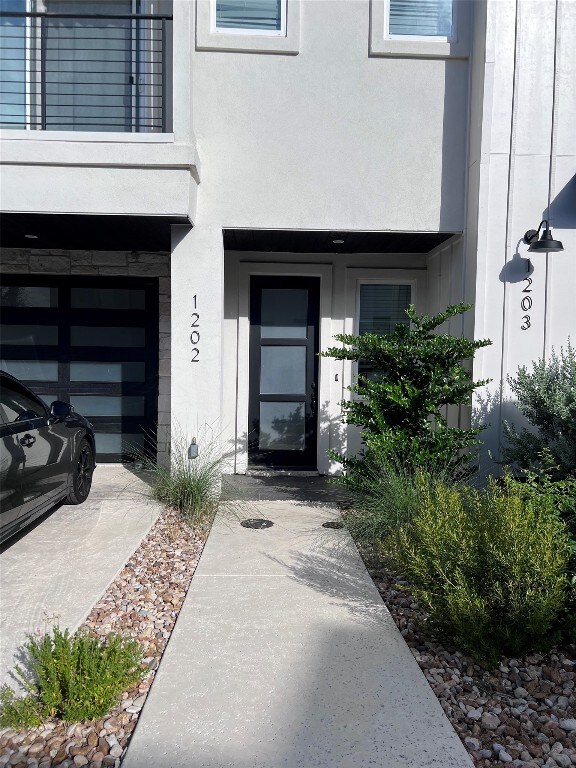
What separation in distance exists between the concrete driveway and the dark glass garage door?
148 cm

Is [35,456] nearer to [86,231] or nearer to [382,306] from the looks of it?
[86,231]

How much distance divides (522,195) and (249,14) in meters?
3.30

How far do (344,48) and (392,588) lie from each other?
5.14 meters

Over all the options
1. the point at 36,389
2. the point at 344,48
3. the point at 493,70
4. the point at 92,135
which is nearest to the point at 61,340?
the point at 36,389

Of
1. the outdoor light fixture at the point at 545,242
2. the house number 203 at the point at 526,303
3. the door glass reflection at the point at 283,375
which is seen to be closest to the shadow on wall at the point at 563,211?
→ the outdoor light fixture at the point at 545,242

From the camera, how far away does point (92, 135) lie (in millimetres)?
5504

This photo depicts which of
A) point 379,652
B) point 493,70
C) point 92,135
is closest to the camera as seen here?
point 379,652

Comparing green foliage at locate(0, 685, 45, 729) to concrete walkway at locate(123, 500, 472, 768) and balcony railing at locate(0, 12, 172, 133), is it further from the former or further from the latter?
balcony railing at locate(0, 12, 172, 133)

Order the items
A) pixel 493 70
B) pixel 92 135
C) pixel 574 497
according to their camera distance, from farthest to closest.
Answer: pixel 493 70 → pixel 92 135 → pixel 574 497

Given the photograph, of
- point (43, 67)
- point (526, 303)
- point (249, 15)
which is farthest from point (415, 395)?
point (43, 67)

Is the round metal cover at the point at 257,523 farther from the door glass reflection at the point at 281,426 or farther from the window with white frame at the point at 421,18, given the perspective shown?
the window with white frame at the point at 421,18

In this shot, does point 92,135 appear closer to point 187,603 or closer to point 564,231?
point 187,603

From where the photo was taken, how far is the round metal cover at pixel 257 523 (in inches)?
212

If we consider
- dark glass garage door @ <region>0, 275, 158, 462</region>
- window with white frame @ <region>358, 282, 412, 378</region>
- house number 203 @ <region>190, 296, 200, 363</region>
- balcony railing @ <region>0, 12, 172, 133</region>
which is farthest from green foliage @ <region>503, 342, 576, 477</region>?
balcony railing @ <region>0, 12, 172, 133</region>
